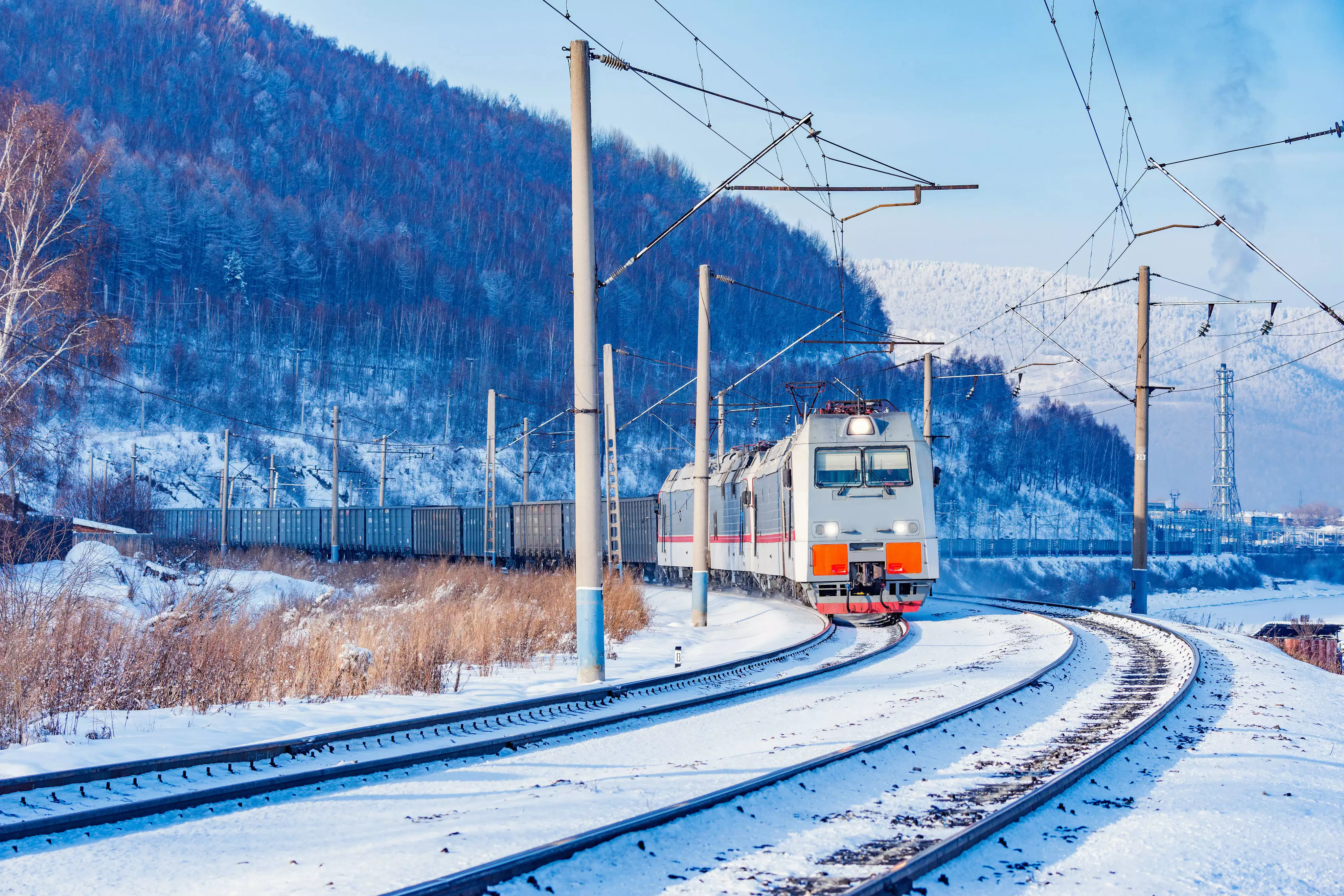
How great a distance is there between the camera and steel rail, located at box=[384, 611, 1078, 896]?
4715 millimetres

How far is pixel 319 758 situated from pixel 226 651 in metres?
4.44

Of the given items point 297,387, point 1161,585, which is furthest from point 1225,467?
point 297,387

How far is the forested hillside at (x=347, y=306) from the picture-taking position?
102312 mm

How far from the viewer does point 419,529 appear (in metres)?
50.4

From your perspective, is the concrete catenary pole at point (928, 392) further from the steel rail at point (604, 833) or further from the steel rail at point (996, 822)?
the steel rail at point (604, 833)

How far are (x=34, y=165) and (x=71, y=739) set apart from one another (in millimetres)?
22209

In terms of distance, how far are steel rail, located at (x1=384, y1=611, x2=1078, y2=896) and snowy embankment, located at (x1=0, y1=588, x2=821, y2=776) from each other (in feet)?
11.8

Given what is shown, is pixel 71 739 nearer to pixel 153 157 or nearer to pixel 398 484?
pixel 398 484

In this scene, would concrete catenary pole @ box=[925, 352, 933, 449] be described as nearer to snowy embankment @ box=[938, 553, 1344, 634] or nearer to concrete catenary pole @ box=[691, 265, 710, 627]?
concrete catenary pole @ box=[691, 265, 710, 627]

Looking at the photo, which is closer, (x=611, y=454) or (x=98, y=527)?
(x=611, y=454)

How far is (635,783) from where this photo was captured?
751 centimetres

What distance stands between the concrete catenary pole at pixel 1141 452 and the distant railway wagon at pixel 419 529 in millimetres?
16655

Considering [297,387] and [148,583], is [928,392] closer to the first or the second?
[148,583]

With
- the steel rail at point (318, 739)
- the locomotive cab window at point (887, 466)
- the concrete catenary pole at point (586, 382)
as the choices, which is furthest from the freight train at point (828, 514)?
the concrete catenary pole at point (586, 382)
